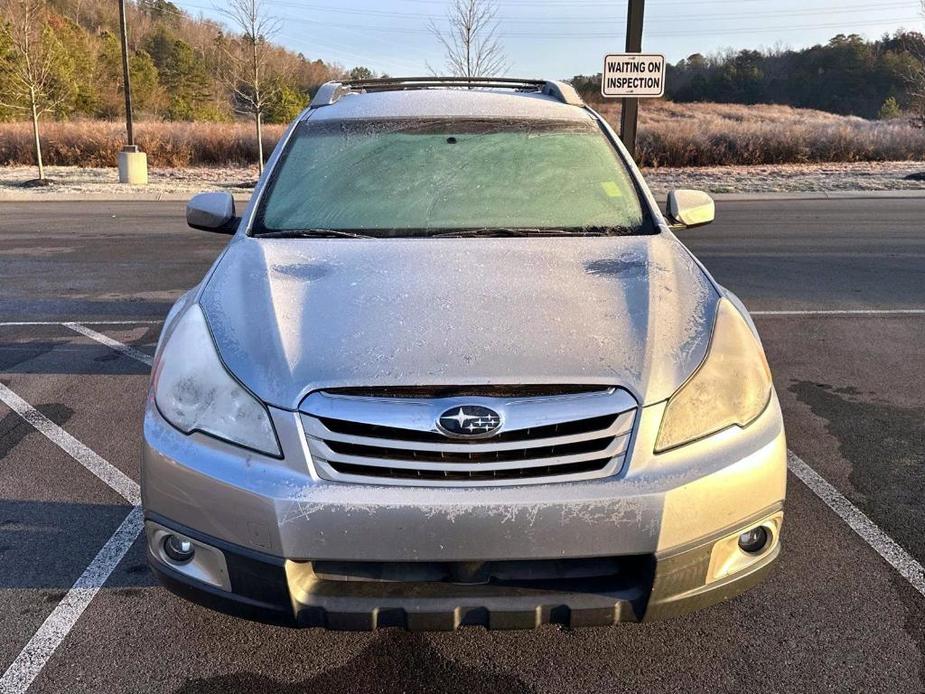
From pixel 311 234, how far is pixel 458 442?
143cm

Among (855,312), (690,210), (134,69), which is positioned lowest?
(855,312)

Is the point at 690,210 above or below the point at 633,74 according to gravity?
below

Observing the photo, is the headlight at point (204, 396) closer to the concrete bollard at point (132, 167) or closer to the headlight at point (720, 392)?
the headlight at point (720, 392)

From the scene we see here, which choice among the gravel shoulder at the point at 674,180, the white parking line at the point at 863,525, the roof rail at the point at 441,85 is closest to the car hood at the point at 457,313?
the white parking line at the point at 863,525

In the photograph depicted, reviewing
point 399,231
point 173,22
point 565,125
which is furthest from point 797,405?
point 173,22

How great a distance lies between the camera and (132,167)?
21172 millimetres

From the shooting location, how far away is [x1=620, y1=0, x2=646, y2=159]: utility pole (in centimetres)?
1051

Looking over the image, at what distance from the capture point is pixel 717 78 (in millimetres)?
93000

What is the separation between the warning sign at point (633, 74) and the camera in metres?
10.5

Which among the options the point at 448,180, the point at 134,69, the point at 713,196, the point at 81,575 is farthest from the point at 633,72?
the point at 134,69

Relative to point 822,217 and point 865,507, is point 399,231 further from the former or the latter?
point 822,217

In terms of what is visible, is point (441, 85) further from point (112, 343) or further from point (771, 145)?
point (771, 145)

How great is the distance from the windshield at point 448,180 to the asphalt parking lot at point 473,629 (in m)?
1.49

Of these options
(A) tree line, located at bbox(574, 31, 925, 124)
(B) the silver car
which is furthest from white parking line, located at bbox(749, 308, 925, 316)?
(A) tree line, located at bbox(574, 31, 925, 124)
